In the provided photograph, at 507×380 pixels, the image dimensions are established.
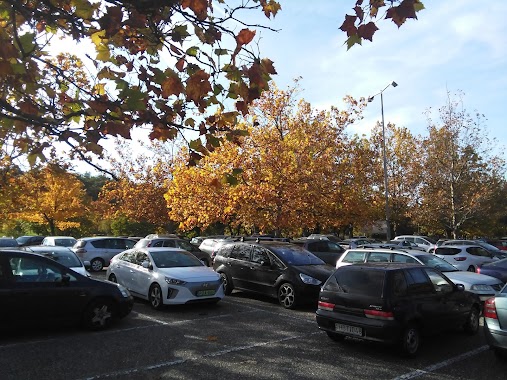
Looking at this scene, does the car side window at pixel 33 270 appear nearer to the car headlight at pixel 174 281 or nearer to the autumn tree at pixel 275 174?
the car headlight at pixel 174 281

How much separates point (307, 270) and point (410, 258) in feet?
9.32

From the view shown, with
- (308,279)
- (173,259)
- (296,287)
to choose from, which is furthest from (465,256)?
(173,259)

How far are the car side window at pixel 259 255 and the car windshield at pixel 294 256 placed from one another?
11.3 inches

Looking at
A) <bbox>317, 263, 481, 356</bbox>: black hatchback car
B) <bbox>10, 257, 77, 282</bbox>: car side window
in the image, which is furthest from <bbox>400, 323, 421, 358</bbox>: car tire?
<bbox>10, 257, 77, 282</bbox>: car side window

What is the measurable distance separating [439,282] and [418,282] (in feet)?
2.50

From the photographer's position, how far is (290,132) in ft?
73.5

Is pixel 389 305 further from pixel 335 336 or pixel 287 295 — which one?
pixel 287 295

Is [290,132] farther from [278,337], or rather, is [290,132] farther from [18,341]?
[18,341]

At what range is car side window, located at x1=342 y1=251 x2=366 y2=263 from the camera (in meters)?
12.1

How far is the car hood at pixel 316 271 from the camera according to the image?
1093 centimetres

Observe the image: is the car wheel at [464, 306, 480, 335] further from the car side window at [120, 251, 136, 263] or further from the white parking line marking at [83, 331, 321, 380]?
the car side window at [120, 251, 136, 263]

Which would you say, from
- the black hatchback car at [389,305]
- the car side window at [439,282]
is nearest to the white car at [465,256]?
the car side window at [439,282]

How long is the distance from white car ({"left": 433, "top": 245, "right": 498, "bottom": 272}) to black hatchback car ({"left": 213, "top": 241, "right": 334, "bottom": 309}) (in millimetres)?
9022

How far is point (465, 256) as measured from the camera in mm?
18547
